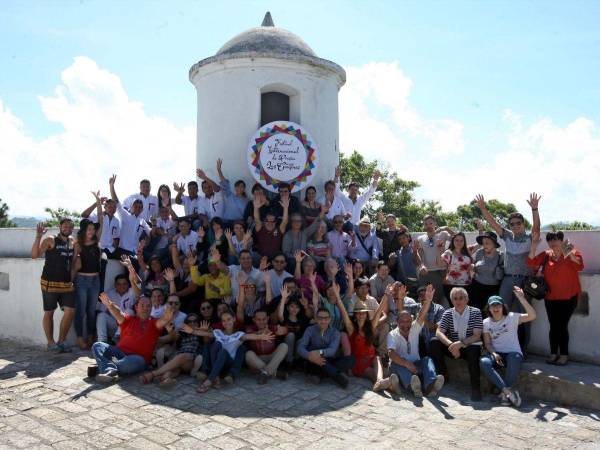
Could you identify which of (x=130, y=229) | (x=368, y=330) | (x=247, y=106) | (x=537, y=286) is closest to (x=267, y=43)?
(x=247, y=106)

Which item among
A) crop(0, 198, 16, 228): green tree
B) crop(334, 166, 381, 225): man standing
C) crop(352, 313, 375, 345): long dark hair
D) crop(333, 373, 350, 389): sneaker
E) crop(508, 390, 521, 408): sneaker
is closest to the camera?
crop(508, 390, 521, 408): sneaker

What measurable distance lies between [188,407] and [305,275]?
7.92ft

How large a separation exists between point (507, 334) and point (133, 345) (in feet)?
14.4

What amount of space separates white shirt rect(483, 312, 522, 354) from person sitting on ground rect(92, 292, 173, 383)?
382 centimetres

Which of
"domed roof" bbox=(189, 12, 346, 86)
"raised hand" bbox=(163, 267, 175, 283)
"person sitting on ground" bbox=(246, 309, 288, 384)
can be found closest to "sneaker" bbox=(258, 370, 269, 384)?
"person sitting on ground" bbox=(246, 309, 288, 384)

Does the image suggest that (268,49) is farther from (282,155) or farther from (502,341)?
(502,341)

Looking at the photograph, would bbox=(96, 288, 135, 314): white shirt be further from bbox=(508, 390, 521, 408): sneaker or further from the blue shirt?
bbox=(508, 390, 521, 408): sneaker

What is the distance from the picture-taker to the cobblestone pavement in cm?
511

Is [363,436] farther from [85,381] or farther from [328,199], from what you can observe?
[328,199]

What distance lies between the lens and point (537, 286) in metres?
6.88

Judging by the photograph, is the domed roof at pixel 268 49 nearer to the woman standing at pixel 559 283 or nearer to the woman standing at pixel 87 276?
the woman standing at pixel 87 276

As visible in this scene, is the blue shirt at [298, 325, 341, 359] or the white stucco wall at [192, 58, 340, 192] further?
the white stucco wall at [192, 58, 340, 192]

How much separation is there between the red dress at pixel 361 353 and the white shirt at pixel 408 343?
1.13 feet

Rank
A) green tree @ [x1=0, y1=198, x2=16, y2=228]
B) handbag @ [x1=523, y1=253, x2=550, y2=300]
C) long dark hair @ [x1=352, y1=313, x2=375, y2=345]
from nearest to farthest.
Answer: handbag @ [x1=523, y1=253, x2=550, y2=300] → long dark hair @ [x1=352, y1=313, x2=375, y2=345] → green tree @ [x1=0, y1=198, x2=16, y2=228]
